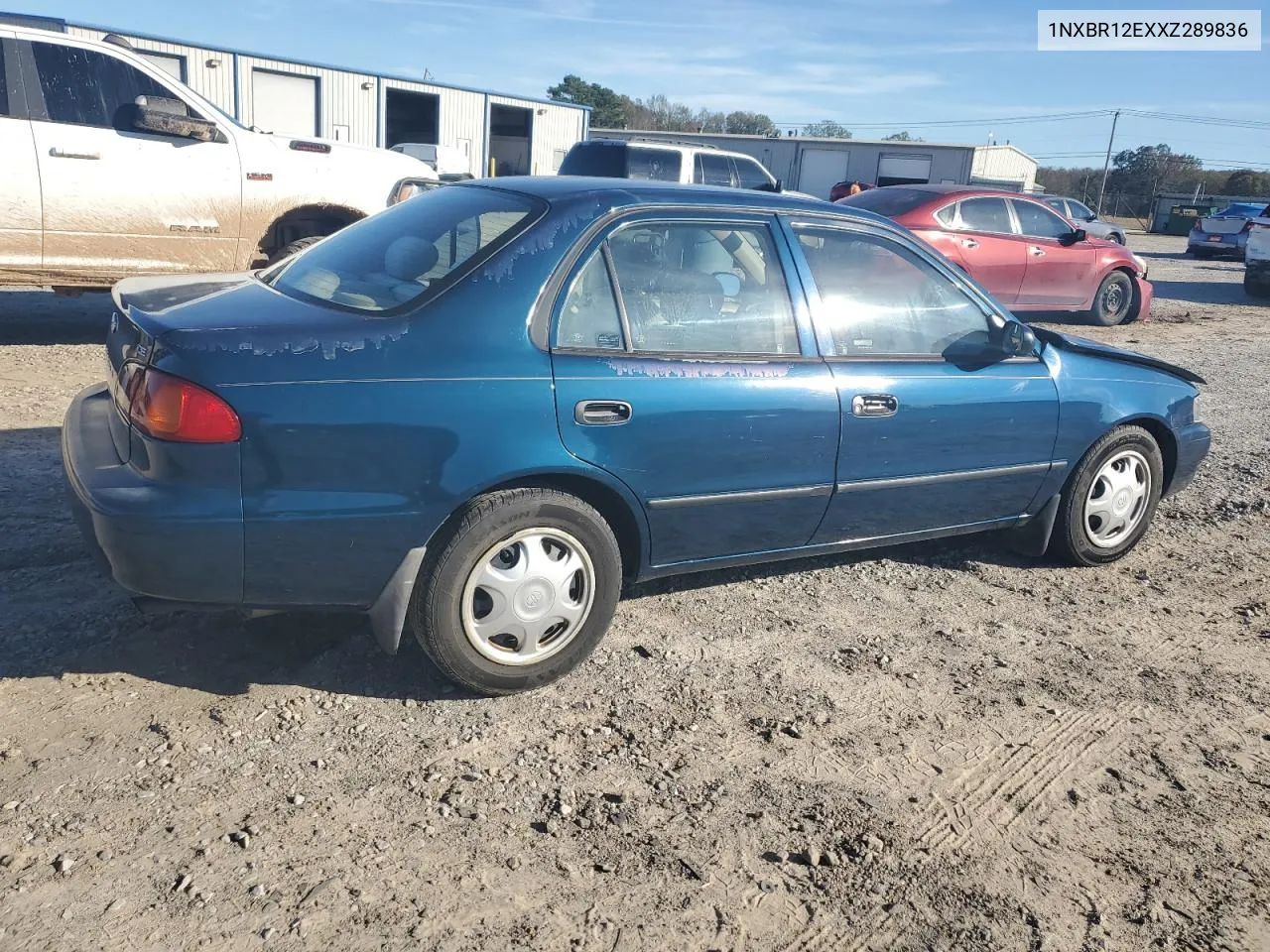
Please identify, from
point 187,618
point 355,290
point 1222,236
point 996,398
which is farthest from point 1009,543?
point 1222,236

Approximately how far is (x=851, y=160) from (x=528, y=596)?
43.6 meters

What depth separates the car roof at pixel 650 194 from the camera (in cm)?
358

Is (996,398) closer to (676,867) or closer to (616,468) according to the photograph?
(616,468)

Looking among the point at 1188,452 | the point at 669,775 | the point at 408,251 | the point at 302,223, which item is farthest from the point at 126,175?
the point at 1188,452

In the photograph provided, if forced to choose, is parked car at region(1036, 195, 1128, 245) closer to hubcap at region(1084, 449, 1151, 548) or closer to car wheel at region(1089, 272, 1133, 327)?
car wheel at region(1089, 272, 1133, 327)

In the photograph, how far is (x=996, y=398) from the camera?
4.23m

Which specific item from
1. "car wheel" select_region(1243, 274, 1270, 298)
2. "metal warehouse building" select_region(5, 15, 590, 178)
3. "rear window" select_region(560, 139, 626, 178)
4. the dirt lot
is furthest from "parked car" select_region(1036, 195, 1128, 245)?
the dirt lot

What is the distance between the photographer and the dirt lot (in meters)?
2.46

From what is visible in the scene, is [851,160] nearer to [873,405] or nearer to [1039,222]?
[1039,222]

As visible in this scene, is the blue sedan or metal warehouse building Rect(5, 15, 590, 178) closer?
the blue sedan

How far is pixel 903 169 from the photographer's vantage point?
43094 millimetres

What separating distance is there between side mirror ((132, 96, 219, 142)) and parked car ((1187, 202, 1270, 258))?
2815cm

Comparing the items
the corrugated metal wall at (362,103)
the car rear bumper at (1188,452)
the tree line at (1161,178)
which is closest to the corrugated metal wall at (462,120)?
the corrugated metal wall at (362,103)

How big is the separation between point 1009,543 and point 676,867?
2.81 meters
